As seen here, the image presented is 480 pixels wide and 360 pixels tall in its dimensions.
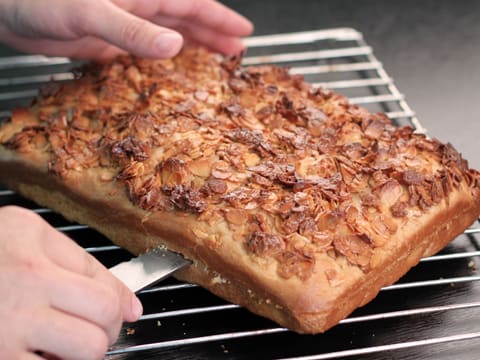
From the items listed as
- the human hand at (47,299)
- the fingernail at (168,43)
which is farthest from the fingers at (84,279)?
the fingernail at (168,43)

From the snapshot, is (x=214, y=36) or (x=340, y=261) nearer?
(x=340, y=261)

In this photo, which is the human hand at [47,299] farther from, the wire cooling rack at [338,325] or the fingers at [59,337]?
the wire cooling rack at [338,325]

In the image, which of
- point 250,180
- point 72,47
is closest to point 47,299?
point 250,180

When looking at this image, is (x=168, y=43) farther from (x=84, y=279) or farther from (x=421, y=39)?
(x=421, y=39)

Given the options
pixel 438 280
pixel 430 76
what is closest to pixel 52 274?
pixel 438 280

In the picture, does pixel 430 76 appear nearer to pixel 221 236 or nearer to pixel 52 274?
pixel 221 236

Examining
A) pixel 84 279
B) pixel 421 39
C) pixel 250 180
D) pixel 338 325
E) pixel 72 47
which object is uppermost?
pixel 421 39
